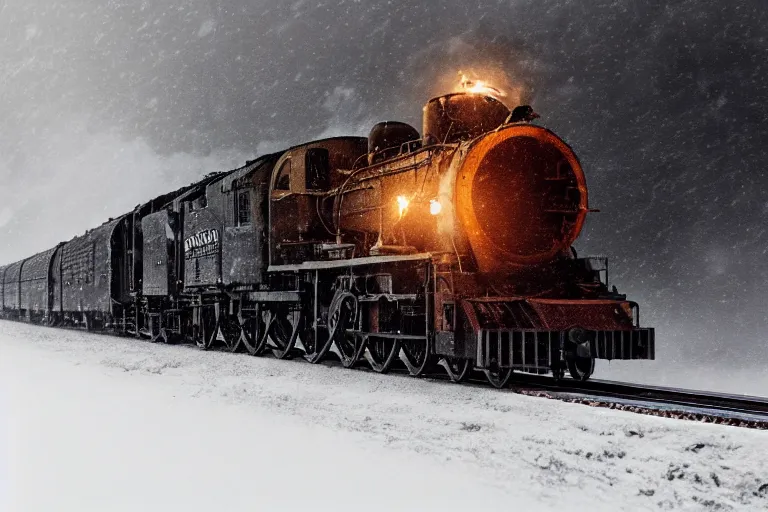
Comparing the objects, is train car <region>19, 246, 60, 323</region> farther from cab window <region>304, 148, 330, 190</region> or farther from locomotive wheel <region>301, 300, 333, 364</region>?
cab window <region>304, 148, 330, 190</region>

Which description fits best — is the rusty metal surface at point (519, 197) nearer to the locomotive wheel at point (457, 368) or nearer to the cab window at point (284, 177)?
the locomotive wheel at point (457, 368)

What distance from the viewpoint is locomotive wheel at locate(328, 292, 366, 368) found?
900 cm

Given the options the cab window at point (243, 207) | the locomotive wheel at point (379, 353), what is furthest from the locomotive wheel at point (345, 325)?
the cab window at point (243, 207)

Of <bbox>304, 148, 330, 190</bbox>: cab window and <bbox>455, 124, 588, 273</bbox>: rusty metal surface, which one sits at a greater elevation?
A: <bbox>304, 148, 330, 190</bbox>: cab window

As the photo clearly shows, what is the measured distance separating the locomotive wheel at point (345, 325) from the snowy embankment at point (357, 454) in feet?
7.59

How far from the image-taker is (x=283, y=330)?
37.1 feet

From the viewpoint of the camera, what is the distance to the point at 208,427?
4973mm

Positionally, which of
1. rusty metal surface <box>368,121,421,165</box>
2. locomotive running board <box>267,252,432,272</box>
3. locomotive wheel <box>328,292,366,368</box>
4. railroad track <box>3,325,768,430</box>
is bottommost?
railroad track <box>3,325,768,430</box>

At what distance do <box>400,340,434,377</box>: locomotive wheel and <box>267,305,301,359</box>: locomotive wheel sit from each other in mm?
2313

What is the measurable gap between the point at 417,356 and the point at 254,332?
3.90 m

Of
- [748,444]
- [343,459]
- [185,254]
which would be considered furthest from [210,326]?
[748,444]

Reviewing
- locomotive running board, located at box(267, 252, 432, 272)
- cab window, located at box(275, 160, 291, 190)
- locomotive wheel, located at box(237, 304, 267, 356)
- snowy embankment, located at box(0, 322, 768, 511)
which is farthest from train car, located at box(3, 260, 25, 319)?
snowy embankment, located at box(0, 322, 768, 511)

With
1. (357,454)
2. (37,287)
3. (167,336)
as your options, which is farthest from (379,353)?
(37,287)

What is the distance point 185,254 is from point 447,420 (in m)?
9.89
